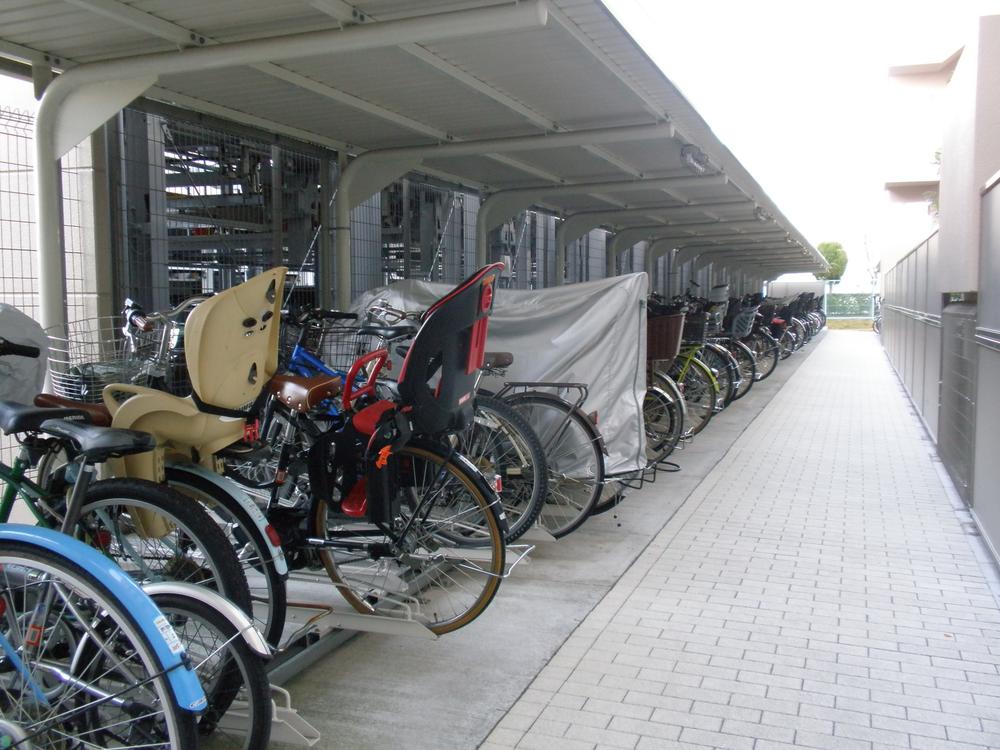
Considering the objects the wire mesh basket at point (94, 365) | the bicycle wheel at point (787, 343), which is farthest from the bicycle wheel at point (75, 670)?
the bicycle wheel at point (787, 343)

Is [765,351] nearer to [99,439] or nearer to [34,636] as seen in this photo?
[99,439]

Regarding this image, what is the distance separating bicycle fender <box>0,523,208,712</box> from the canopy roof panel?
2367mm

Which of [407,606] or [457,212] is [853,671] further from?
[457,212]

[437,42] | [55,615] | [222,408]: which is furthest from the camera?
[437,42]

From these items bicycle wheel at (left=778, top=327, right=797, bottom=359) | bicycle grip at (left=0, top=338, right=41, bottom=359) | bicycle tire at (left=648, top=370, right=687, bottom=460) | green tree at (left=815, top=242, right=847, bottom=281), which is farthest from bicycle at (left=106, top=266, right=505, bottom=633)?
green tree at (left=815, top=242, right=847, bottom=281)

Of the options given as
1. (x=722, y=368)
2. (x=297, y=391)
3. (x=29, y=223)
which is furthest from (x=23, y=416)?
(x=722, y=368)

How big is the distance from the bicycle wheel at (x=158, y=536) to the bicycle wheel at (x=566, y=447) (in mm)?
2379

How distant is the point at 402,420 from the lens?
3.12 meters

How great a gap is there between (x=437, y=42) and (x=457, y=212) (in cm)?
411

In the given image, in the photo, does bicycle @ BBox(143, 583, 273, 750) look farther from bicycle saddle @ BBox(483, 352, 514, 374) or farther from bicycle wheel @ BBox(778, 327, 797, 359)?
bicycle wheel @ BBox(778, 327, 797, 359)

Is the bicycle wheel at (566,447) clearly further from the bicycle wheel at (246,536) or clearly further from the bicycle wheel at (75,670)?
the bicycle wheel at (75,670)

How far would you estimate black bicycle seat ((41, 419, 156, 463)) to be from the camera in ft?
6.95

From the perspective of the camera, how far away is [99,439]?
83.7 inches

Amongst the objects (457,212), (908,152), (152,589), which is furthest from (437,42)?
(908,152)
